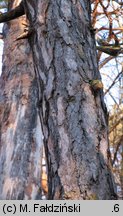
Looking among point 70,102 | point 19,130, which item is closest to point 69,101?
point 70,102

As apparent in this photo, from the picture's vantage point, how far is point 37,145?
224cm

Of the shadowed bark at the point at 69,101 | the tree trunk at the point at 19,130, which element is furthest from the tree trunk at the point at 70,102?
the tree trunk at the point at 19,130

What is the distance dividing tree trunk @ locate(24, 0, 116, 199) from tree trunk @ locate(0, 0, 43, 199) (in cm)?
97

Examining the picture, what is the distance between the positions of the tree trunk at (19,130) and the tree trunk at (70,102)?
0.97 metres

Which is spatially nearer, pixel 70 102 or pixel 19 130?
pixel 70 102

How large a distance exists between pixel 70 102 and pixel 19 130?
3.85 ft

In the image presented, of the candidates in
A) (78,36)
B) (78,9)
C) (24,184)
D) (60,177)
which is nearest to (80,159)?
(60,177)

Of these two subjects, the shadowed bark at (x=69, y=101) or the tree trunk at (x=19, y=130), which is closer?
the shadowed bark at (x=69, y=101)

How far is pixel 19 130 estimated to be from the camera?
2.25 metres

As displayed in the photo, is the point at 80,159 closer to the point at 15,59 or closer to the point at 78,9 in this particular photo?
the point at 78,9

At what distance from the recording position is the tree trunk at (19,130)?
6.86 feet

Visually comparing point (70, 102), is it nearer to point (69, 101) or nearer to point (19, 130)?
point (69, 101)

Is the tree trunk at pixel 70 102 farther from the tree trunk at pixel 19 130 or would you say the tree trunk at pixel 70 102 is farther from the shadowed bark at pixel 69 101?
the tree trunk at pixel 19 130
